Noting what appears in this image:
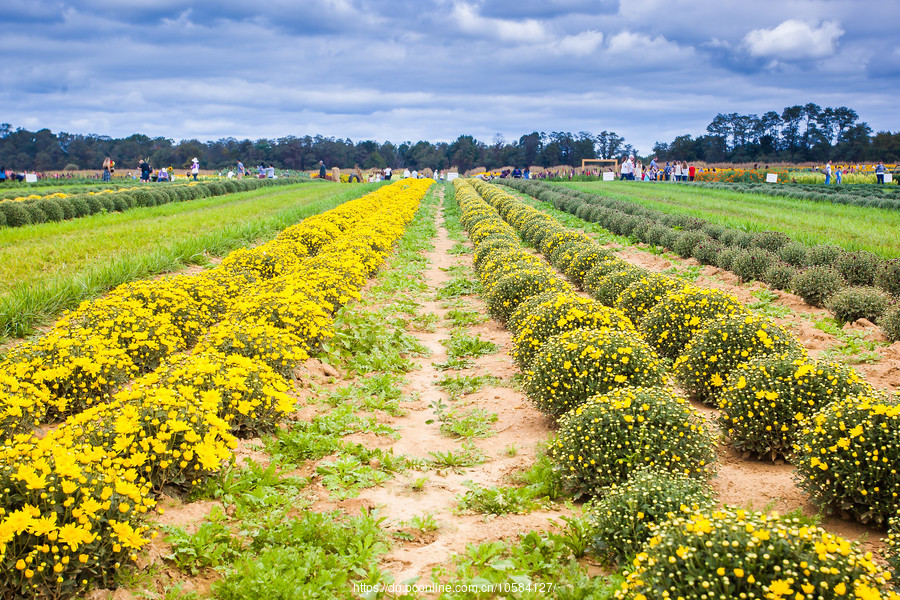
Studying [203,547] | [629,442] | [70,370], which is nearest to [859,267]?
[629,442]

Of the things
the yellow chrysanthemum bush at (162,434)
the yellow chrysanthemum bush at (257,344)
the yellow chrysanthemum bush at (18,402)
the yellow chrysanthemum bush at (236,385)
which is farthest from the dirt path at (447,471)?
the yellow chrysanthemum bush at (18,402)

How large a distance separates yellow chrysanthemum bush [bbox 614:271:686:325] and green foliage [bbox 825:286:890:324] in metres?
2.56

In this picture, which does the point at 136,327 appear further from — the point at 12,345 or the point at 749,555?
the point at 749,555

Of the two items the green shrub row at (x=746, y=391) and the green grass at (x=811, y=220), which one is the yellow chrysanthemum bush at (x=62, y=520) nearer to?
the green shrub row at (x=746, y=391)

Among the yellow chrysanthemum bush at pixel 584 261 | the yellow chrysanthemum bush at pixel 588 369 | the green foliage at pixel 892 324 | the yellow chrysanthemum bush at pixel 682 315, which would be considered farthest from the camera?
the yellow chrysanthemum bush at pixel 584 261

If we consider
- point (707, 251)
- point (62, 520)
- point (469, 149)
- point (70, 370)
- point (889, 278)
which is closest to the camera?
point (62, 520)

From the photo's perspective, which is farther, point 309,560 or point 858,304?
point 858,304

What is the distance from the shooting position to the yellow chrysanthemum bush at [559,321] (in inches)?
265

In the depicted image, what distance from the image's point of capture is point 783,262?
12023mm

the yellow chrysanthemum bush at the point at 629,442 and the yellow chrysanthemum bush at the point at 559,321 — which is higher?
the yellow chrysanthemum bush at the point at 559,321

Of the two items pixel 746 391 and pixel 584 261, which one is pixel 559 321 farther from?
pixel 584 261

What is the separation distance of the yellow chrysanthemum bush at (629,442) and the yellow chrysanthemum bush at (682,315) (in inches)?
96.6

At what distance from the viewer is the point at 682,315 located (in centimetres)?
716

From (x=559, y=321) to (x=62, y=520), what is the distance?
187 inches
